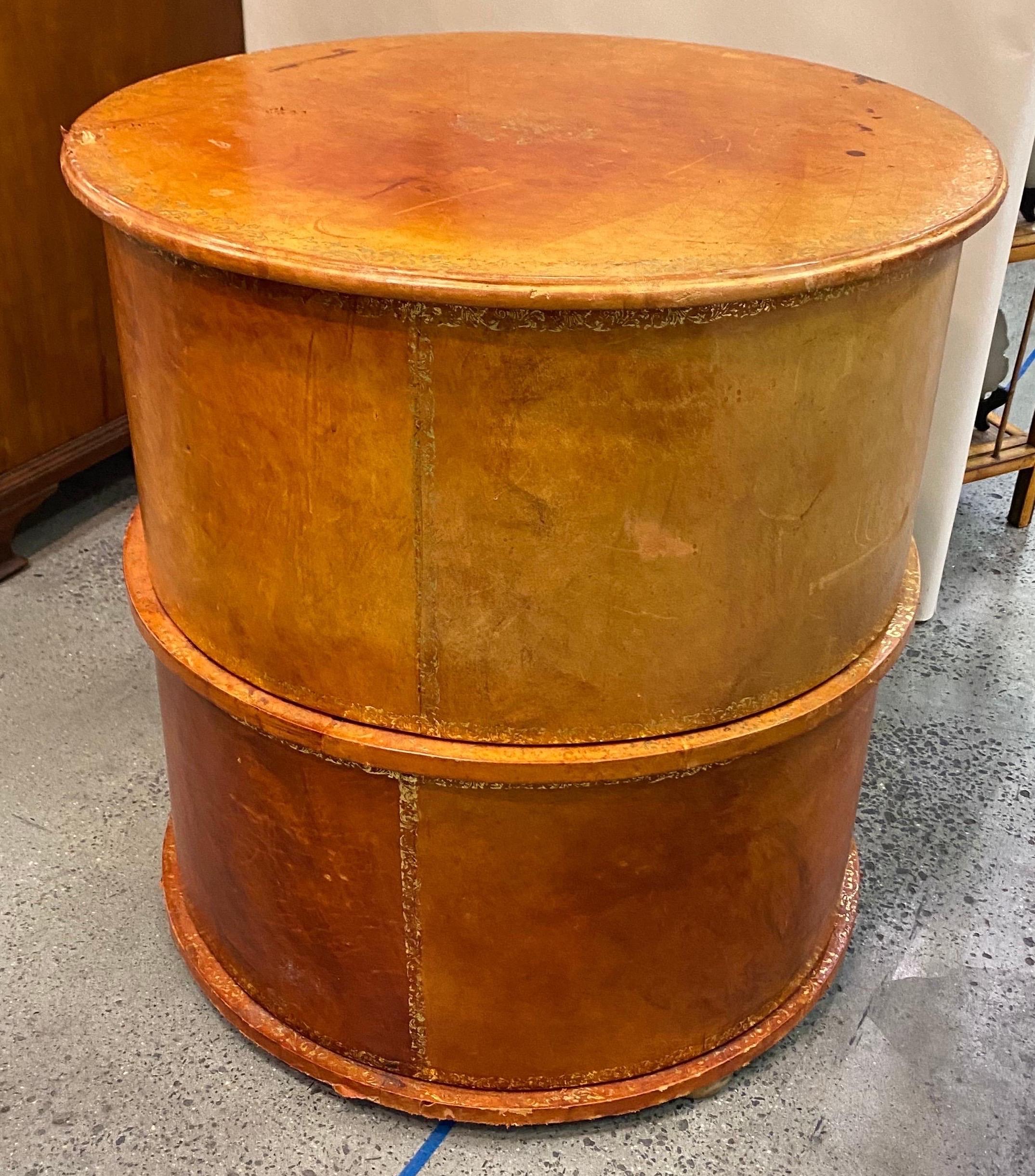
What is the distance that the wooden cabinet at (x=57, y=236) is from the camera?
7.79 ft

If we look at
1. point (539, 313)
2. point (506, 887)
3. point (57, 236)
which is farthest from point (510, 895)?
point (57, 236)

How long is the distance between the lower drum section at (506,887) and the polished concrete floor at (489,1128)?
0.06m

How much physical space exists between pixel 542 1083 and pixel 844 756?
0.55m

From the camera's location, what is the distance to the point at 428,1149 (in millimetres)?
1571

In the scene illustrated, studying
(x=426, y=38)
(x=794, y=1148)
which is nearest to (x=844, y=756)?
(x=794, y=1148)

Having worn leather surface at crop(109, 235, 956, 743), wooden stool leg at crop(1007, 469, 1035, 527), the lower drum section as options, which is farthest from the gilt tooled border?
wooden stool leg at crop(1007, 469, 1035, 527)

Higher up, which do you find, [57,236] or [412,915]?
[57,236]

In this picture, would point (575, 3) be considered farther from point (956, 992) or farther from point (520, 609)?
point (956, 992)

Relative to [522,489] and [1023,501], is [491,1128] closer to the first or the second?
[522,489]

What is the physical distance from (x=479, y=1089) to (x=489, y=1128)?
0.26 feet

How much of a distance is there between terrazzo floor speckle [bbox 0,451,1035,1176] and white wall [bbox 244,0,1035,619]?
1.66 ft

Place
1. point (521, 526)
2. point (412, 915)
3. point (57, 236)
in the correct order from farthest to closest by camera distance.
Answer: point (57, 236) → point (412, 915) → point (521, 526)

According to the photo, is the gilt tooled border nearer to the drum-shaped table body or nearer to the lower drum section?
the drum-shaped table body

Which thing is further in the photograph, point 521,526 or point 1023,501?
point 1023,501
